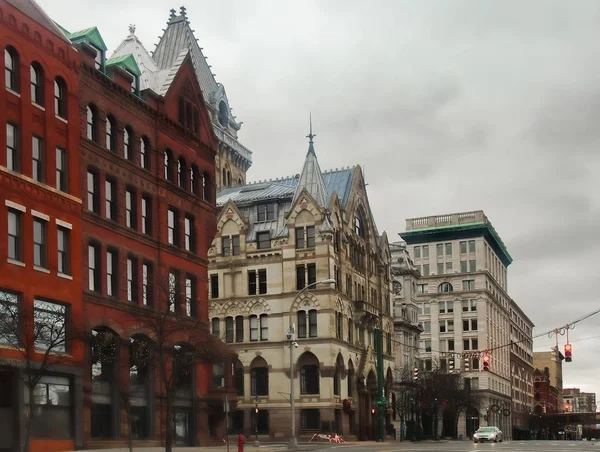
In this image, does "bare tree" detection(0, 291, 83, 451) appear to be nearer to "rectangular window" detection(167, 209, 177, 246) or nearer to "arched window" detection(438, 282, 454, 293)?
"rectangular window" detection(167, 209, 177, 246)

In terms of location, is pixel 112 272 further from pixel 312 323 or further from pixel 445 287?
pixel 445 287

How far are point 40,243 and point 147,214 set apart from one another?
37.2 feet

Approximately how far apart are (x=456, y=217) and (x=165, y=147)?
10468 cm

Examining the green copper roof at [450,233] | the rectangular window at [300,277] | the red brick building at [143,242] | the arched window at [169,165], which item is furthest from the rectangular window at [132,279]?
the green copper roof at [450,233]

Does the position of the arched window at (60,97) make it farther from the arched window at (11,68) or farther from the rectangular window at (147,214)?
the rectangular window at (147,214)

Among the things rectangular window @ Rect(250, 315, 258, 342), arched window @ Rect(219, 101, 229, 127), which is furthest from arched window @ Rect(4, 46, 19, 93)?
arched window @ Rect(219, 101, 229, 127)

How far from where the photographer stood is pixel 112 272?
166 ft

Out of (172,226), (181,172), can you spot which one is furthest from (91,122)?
(181,172)

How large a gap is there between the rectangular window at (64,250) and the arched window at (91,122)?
19.2 ft

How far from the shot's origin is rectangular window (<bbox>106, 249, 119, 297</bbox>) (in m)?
50.1

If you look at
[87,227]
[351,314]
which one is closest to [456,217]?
[351,314]

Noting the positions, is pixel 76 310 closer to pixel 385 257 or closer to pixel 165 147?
pixel 165 147

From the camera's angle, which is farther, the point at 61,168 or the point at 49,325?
the point at 61,168

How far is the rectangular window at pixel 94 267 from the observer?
48.6 meters
